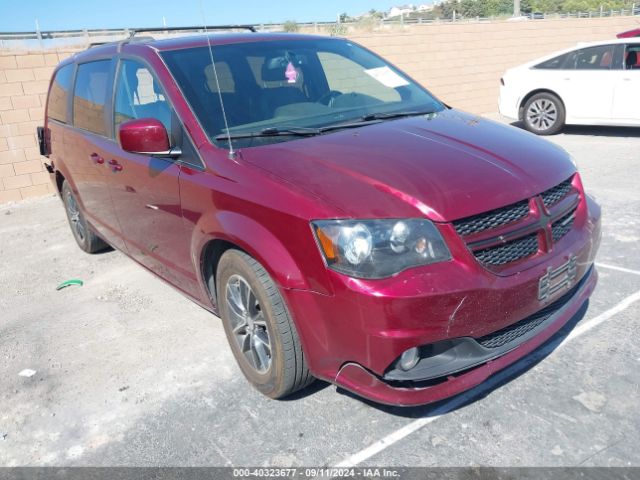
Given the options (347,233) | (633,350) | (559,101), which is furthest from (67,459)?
(559,101)

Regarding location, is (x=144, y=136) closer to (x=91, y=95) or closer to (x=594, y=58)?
(x=91, y=95)

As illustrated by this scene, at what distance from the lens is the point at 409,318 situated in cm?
231

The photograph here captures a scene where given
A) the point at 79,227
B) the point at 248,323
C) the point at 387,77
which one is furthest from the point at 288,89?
the point at 79,227

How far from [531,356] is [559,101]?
7.87 meters

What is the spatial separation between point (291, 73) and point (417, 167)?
1.43 m

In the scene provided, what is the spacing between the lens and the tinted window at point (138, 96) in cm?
345

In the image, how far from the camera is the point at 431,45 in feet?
41.4

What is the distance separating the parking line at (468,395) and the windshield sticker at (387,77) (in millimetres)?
1983

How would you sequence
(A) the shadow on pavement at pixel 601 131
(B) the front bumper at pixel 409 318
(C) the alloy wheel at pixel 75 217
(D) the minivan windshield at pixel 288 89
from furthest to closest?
(A) the shadow on pavement at pixel 601 131 < (C) the alloy wheel at pixel 75 217 < (D) the minivan windshield at pixel 288 89 < (B) the front bumper at pixel 409 318

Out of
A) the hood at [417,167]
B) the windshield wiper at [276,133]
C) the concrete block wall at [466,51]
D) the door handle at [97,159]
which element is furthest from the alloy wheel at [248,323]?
the concrete block wall at [466,51]

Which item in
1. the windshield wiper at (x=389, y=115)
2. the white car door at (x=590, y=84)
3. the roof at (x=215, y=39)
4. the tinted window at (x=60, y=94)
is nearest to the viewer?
the windshield wiper at (x=389, y=115)

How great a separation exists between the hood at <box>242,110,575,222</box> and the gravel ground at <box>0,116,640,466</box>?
3.36 feet

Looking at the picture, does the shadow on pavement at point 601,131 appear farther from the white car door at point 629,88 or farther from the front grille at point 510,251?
the front grille at point 510,251

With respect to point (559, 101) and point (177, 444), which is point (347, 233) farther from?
point (559, 101)
